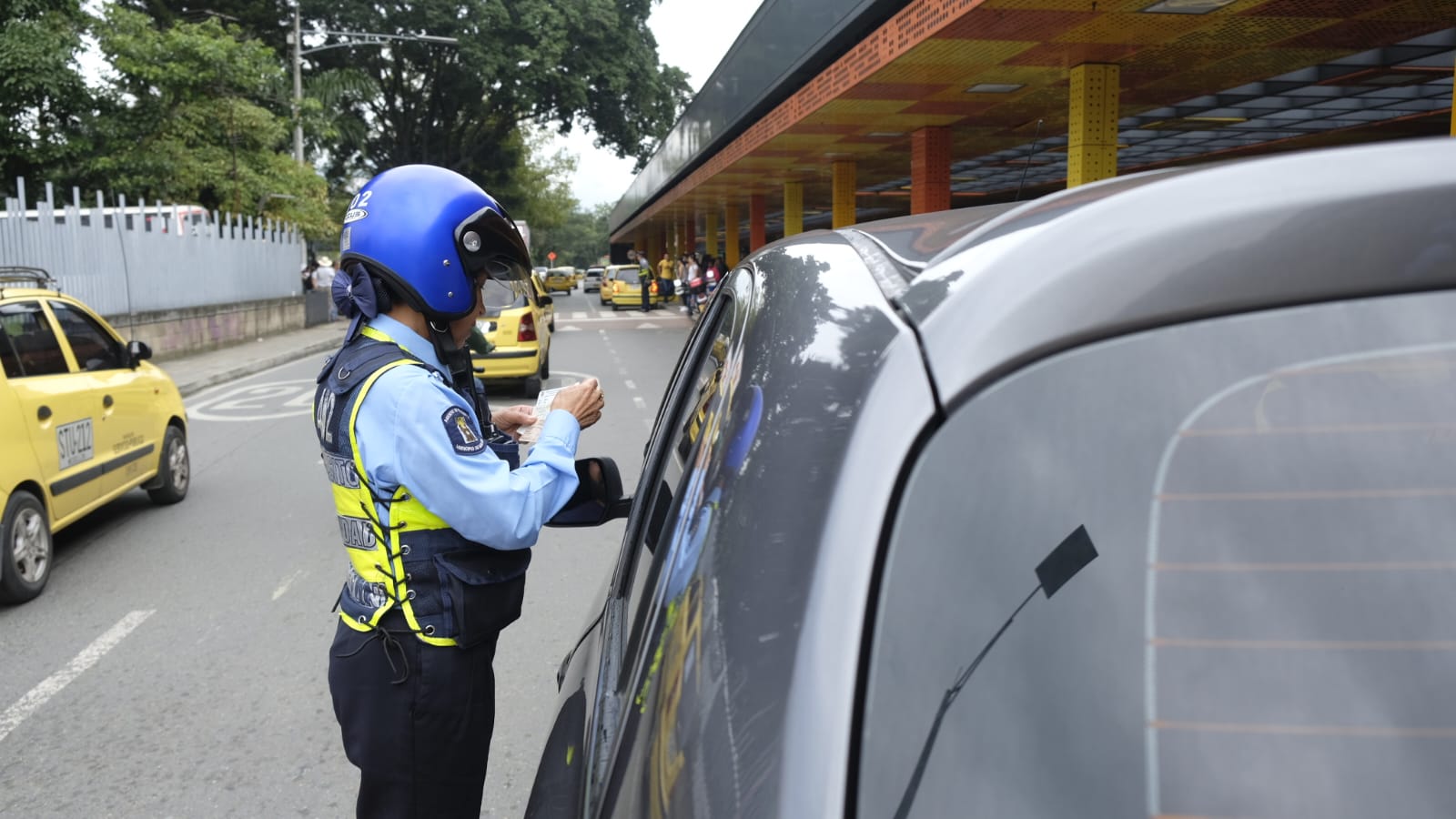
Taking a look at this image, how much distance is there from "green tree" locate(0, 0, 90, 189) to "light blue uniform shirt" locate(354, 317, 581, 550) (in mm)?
23131

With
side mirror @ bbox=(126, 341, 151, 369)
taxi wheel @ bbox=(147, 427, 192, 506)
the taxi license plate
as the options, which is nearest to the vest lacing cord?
the taxi license plate

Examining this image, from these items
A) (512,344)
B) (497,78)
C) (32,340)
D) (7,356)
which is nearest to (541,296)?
(512,344)

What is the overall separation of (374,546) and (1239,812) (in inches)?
66.7

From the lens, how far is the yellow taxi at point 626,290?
4000cm

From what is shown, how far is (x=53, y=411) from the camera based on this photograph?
6.26 meters

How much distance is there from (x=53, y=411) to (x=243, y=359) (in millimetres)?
13943

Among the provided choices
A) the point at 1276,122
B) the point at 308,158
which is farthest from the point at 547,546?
the point at 308,158

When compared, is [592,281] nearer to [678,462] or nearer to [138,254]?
[138,254]

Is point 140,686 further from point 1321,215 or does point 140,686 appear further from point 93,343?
point 1321,215

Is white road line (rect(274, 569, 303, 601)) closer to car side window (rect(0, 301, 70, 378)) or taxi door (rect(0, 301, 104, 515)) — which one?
taxi door (rect(0, 301, 104, 515))

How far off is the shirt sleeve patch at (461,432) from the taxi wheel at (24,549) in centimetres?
466

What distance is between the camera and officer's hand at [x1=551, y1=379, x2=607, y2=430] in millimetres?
2314

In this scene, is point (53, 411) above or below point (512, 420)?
below

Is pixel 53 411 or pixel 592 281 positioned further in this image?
pixel 592 281
